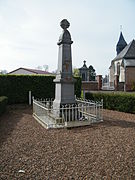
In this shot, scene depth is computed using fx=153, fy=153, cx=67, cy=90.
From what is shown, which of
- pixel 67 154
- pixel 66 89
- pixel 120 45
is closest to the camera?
pixel 67 154

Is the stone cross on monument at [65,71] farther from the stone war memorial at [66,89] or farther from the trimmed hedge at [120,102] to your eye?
the trimmed hedge at [120,102]

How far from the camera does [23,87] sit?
40.1ft

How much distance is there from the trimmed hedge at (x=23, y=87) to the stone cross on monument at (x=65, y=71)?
5.83 meters

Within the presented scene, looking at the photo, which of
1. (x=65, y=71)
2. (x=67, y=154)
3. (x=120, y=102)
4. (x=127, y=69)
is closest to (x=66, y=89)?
(x=65, y=71)

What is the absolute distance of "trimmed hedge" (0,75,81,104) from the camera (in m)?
11.6

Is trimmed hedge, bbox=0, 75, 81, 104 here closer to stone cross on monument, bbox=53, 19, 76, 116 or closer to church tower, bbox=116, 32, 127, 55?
stone cross on monument, bbox=53, 19, 76, 116

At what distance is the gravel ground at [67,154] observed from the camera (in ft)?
9.02

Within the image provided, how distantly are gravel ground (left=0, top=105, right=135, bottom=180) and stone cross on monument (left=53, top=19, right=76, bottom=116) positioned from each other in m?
1.81

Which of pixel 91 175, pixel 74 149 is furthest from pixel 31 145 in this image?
pixel 91 175

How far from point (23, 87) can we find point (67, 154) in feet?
31.1

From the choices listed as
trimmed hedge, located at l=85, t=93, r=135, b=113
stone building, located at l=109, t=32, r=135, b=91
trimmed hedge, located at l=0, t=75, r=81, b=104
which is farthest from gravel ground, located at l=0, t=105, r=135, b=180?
stone building, located at l=109, t=32, r=135, b=91

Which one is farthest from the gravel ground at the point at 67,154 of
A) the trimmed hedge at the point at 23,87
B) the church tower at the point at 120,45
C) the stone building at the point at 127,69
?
the church tower at the point at 120,45

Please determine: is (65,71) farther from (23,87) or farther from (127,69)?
(127,69)

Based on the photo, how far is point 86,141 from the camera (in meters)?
4.38
